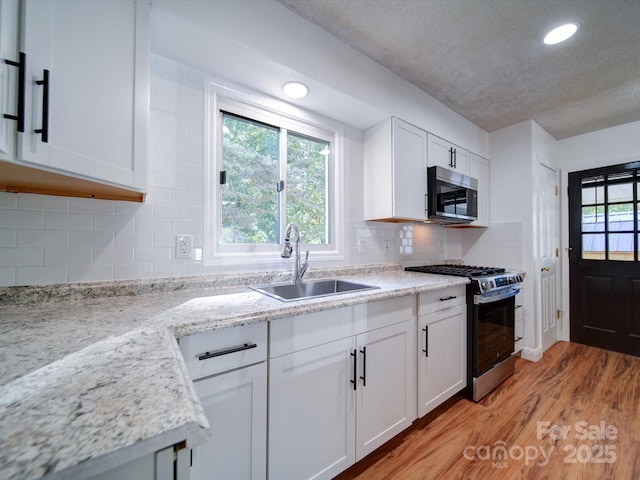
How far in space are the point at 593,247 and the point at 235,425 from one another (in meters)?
4.03

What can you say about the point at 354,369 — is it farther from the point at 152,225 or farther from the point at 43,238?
the point at 43,238

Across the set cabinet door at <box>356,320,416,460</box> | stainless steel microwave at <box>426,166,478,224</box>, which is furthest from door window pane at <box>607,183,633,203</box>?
cabinet door at <box>356,320,416,460</box>

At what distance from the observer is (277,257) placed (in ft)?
5.97

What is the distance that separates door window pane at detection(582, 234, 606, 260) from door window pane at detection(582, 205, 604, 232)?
8cm

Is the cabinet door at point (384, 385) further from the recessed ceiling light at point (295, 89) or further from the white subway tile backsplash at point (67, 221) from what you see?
the recessed ceiling light at point (295, 89)

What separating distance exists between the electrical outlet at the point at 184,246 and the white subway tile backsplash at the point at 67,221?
37 centimetres

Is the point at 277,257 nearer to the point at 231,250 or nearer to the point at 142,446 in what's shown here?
the point at 231,250

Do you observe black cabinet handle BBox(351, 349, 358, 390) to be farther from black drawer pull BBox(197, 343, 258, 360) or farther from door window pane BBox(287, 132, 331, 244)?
door window pane BBox(287, 132, 331, 244)

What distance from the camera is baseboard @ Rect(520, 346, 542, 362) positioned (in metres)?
2.69

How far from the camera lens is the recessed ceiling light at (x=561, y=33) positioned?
1.60 meters

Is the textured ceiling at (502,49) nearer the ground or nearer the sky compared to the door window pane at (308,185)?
nearer the sky

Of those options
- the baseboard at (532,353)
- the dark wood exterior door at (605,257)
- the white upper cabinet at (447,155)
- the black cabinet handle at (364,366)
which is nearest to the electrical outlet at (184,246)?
the black cabinet handle at (364,366)

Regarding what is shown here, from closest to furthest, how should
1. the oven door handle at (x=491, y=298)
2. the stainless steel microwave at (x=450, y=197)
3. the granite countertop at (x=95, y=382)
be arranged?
the granite countertop at (x=95, y=382)
the oven door handle at (x=491, y=298)
the stainless steel microwave at (x=450, y=197)

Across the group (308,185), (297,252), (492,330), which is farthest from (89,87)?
(492,330)
